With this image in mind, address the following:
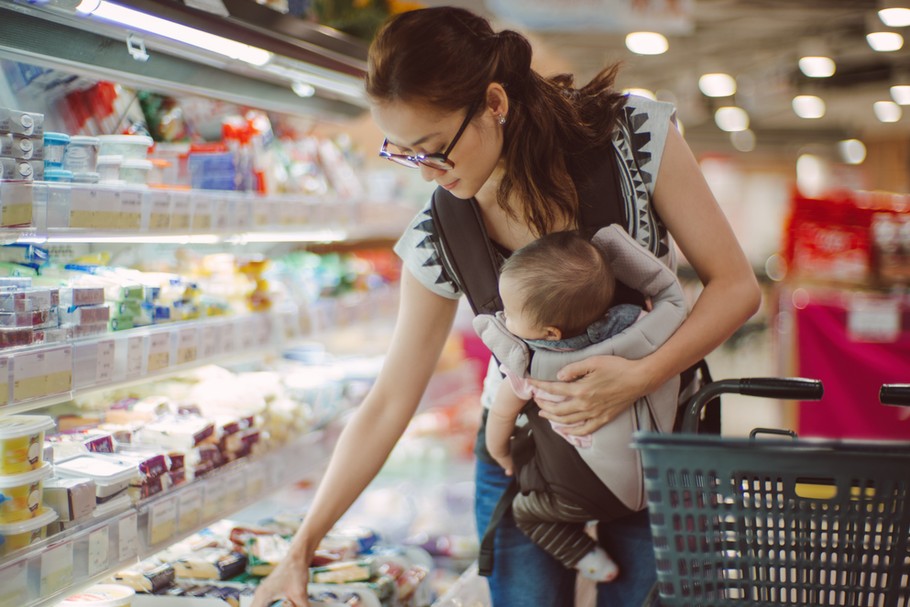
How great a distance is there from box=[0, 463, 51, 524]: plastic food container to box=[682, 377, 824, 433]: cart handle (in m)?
Answer: 1.33

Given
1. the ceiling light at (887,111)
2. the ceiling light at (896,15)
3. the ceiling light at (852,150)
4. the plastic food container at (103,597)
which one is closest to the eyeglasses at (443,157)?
the plastic food container at (103,597)

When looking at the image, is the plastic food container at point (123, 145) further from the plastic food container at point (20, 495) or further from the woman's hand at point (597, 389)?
the woman's hand at point (597, 389)

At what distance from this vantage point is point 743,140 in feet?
68.8

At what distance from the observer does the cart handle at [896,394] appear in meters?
1.58

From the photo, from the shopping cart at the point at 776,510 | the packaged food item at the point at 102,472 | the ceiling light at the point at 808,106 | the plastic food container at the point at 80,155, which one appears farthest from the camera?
the ceiling light at the point at 808,106

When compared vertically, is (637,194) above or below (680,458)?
above

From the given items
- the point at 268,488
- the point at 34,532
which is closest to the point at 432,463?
the point at 268,488

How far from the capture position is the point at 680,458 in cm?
122

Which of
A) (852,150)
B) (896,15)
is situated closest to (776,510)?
(896,15)

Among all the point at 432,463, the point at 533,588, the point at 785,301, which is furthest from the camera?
the point at 785,301

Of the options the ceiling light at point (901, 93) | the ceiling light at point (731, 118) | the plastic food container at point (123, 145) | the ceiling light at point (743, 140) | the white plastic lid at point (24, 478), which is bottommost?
the white plastic lid at point (24, 478)

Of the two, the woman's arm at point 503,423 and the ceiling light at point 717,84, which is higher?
the ceiling light at point 717,84

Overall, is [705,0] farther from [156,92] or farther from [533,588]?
[533,588]

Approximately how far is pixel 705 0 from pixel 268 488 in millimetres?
8842
